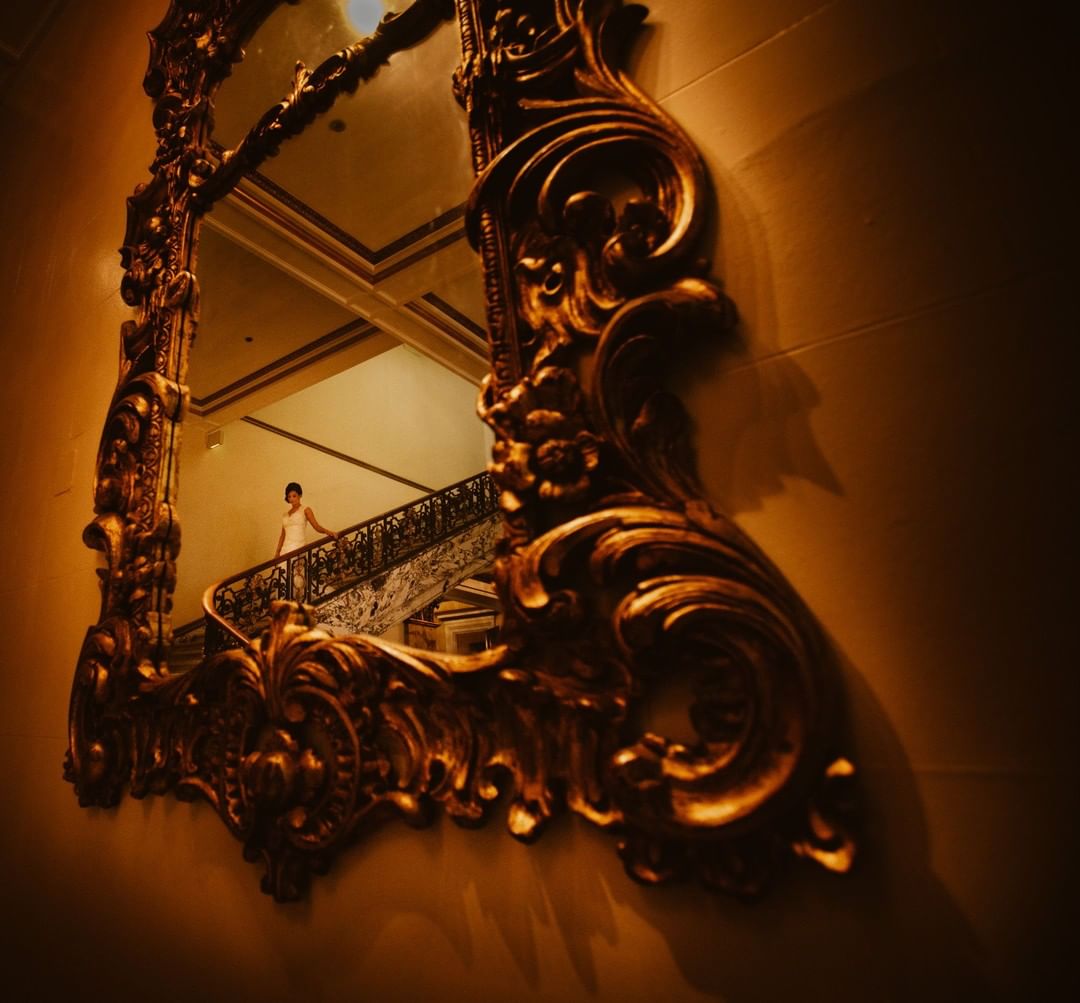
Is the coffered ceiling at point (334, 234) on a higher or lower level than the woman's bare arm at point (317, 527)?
higher

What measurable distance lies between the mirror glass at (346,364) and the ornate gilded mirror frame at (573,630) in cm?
6

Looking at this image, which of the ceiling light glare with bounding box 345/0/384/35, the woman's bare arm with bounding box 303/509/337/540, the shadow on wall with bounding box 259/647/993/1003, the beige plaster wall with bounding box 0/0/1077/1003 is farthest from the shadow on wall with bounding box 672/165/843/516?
the ceiling light glare with bounding box 345/0/384/35

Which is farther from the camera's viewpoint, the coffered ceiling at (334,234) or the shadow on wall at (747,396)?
the coffered ceiling at (334,234)

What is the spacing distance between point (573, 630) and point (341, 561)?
1.13ft

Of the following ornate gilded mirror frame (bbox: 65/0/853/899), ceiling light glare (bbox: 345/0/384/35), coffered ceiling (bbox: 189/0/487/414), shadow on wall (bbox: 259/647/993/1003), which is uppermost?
ceiling light glare (bbox: 345/0/384/35)

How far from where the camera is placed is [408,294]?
763 mm

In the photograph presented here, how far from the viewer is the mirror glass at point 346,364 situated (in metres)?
0.65

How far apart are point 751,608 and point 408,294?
1.89ft

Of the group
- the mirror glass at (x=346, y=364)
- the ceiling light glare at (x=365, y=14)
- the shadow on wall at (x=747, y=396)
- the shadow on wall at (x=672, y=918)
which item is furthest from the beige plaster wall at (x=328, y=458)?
the ceiling light glare at (x=365, y=14)

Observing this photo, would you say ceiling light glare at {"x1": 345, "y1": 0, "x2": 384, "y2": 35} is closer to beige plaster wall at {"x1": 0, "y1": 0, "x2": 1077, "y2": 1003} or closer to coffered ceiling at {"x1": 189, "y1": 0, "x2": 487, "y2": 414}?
coffered ceiling at {"x1": 189, "y1": 0, "x2": 487, "y2": 414}

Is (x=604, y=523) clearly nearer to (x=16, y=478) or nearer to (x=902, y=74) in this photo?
(x=902, y=74)

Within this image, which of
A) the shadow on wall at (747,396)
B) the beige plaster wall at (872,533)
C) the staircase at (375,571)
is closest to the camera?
the beige plaster wall at (872,533)

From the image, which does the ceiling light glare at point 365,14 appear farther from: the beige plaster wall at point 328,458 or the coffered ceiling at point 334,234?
the beige plaster wall at point 328,458

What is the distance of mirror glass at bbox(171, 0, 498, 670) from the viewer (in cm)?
65
